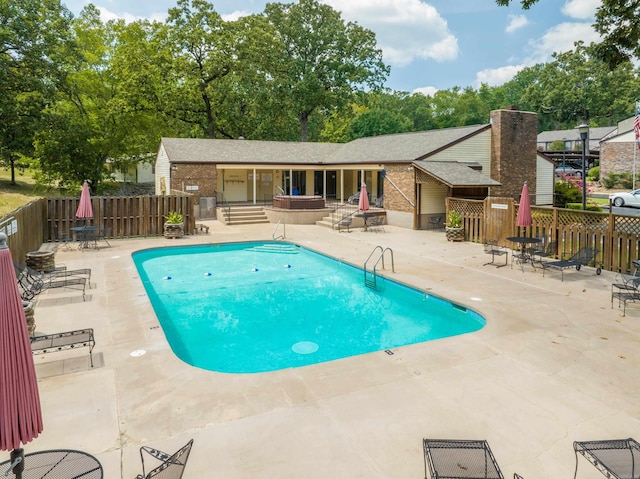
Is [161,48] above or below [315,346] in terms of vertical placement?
above

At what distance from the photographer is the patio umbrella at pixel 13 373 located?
119 inches

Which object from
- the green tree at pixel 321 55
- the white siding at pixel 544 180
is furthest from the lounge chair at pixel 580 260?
the green tree at pixel 321 55

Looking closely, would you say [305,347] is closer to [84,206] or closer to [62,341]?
[62,341]

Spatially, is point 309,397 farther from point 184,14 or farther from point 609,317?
point 184,14

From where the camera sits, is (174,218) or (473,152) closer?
(174,218)

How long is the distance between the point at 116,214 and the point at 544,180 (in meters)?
23.5

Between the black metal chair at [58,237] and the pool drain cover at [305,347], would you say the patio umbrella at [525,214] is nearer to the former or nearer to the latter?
the pool drain cover at [305,347]

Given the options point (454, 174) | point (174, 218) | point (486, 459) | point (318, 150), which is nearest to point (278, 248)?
point (174, 218)

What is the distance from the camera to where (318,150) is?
32.7m

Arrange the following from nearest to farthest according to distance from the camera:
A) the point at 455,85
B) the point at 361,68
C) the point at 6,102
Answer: the point at 6,102 → the point at 361,68 → the point at 455,85

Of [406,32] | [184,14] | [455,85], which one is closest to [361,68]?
[406,32]

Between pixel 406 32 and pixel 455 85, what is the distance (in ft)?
212

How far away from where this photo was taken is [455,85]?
90750 mm

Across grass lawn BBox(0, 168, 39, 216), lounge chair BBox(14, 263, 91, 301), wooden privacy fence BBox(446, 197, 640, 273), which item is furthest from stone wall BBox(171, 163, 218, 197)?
wooden privacy fence BBox(446, 197, 640, 273)
